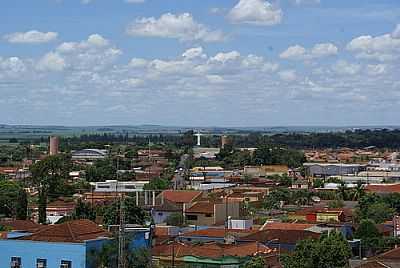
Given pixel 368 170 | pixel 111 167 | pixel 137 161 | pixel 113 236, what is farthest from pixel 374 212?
pixel 137 161

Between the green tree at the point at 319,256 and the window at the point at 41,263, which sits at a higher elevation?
the green tree at the point at 319,256

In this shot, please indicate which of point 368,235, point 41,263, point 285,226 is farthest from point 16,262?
point 368,235

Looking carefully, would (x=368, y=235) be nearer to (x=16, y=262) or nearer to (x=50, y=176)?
(x=16, y=262)

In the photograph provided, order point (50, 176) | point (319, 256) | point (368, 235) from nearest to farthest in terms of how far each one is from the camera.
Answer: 1. point (319, 256)
2. point (368, 235)
3. point (50, 176)

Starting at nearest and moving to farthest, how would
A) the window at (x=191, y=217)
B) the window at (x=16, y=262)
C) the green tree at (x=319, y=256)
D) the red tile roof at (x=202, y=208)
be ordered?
the green tree at (x=319, y=256), the window at (x=16, y=262), the red tile roof at (x=202, y=208), the window at (x=191, y=217)

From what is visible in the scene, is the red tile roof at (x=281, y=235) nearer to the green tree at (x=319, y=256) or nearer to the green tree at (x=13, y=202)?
the green tree at (x=319, y=256)

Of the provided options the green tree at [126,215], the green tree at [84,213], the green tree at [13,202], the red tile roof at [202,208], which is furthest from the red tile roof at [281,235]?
the green tree at [13,202]
